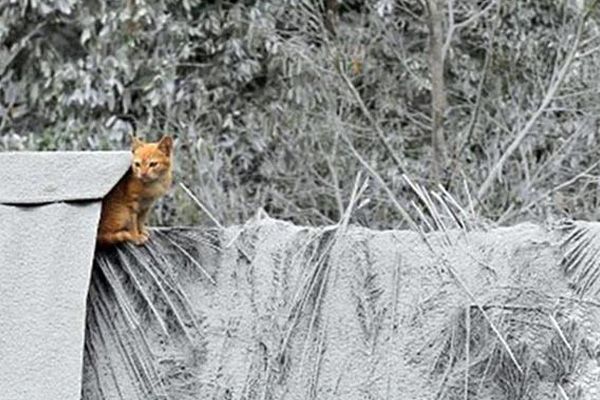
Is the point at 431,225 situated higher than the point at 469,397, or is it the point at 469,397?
the point at 431,225

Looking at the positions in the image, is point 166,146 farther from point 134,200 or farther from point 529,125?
point 529,125

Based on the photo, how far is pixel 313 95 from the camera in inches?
273

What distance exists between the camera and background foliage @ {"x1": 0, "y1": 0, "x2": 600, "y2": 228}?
6.66m

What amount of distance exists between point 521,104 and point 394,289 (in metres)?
4.05

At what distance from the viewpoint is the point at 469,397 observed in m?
2.95

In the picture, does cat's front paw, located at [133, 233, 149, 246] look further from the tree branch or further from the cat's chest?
the tree branch

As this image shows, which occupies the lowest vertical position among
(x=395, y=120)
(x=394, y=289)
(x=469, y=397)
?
(x=395, y=120)

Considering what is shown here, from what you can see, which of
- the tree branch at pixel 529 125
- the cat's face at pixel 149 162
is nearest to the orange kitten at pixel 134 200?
A: the cat's face at pixel 149 162

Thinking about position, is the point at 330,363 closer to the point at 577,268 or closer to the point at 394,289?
the point at 394,289

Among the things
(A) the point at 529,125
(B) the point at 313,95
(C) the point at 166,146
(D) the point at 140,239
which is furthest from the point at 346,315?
(B) the point at 313,95

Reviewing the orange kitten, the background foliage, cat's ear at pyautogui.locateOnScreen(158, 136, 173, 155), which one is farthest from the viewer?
the background foliage

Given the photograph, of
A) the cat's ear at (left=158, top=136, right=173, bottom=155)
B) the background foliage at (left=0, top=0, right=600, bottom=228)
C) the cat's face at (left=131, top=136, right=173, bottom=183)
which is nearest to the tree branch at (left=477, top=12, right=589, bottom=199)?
the background foliage at (left=0, top=0, right=600, bottom=228)

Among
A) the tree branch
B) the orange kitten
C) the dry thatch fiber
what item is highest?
the orange kitten

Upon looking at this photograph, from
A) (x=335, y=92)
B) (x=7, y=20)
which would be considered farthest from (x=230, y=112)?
(x=7, y=20)
